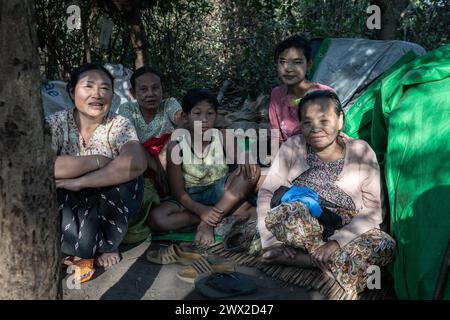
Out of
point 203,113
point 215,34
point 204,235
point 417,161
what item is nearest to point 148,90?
point 203,113

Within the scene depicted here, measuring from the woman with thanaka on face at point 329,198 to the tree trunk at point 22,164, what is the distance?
1.43 m

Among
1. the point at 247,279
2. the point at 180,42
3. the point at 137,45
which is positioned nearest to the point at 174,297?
the point at 247,279

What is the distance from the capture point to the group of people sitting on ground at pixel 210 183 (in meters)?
2.90

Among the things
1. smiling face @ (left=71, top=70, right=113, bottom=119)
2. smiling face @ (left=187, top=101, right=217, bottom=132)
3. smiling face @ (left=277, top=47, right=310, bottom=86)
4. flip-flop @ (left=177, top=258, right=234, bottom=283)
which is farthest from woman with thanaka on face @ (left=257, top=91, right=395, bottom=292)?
smiling face @ (left=71, top=70, right=113, bottom=119)

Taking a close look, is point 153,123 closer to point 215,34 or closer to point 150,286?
point 150,286

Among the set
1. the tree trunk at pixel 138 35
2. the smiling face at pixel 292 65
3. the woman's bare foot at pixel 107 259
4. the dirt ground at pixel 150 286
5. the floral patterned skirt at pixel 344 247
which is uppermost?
the tree trunk at pixel 138 35

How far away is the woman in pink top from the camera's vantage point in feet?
12.8

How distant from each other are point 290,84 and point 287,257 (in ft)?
4.79

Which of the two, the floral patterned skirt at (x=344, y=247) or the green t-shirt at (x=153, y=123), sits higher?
the green t-shirt at (x=153, y=123)

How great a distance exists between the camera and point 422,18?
7.71 meters

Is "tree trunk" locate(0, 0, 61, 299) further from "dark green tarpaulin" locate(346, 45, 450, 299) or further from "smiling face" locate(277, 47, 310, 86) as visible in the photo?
"smiling face" locate(277, 47, 310, 86)

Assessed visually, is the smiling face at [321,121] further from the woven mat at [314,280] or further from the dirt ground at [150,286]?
the dirt ground at [150,286]

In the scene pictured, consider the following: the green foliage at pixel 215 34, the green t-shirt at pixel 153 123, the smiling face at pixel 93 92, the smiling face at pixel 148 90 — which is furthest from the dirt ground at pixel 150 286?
the green foliage at pixel 215 34
